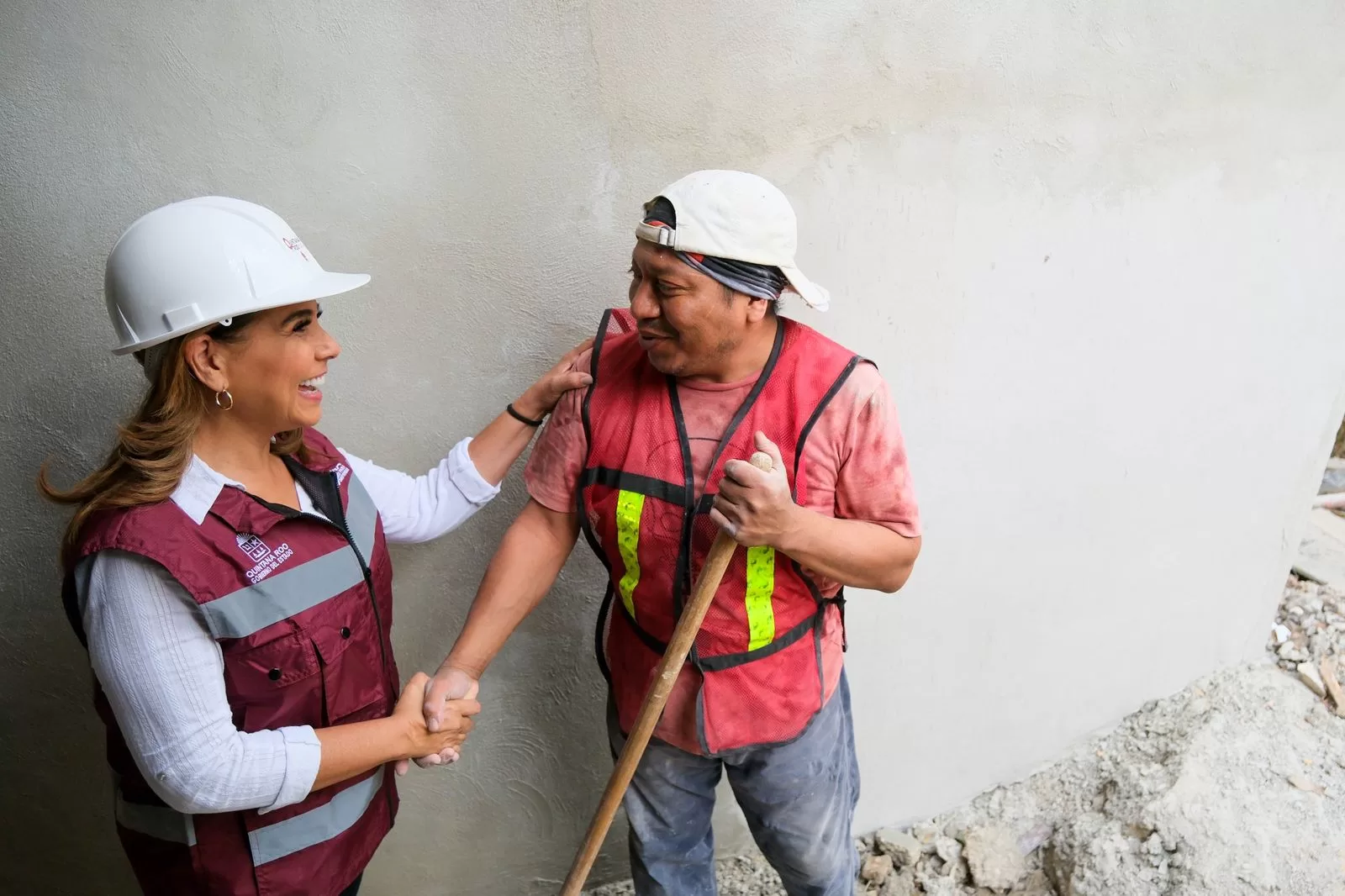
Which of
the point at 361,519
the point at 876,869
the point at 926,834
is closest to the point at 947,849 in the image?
the point at 926,834

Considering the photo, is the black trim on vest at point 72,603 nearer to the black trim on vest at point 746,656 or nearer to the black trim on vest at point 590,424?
the black trim on vest at point 590,424

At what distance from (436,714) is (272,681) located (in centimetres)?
32

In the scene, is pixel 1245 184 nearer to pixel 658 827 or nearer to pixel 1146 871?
pixel 1146 871

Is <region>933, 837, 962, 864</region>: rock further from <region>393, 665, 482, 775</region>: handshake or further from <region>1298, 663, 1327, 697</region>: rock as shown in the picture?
<region>393, 665, 482, 775</region>: handshake

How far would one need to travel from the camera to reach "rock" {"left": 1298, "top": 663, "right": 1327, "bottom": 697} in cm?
352

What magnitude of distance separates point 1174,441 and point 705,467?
1998mm

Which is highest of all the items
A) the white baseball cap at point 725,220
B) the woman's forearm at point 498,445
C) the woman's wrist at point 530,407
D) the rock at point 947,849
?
the white baseball cap at point 725,220

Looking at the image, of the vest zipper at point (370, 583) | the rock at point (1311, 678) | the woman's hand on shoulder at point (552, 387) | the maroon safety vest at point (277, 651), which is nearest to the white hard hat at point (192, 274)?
the maroon safety vest at point (277, 651)

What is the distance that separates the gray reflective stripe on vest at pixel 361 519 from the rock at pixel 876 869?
2.10 meters

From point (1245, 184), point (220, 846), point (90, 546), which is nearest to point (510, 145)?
point (90, 546)

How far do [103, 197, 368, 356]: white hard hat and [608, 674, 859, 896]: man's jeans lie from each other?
1256 millimetres

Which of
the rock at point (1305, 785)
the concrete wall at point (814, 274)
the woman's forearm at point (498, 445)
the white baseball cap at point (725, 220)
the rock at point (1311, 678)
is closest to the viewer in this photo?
the white baseball cap at point (725, 220)

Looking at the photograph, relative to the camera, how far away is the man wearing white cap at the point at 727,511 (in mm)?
1642

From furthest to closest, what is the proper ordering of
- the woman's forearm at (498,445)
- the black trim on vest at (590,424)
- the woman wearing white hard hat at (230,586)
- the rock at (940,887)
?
the rock at (940,887), the woman's forearm at (498,445), the black trim on vest at (590,424), the woman wearing white hard hat at (230,586)
